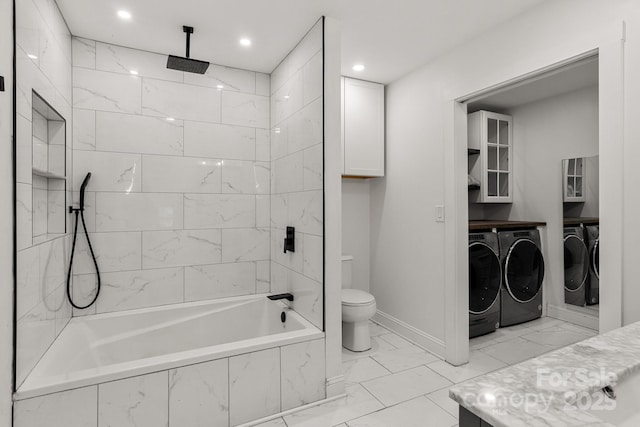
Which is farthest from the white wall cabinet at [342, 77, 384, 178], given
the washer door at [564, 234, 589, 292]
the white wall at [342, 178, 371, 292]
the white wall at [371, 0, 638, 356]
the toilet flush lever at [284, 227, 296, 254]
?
the washer door at [564, 234, 589, 292]

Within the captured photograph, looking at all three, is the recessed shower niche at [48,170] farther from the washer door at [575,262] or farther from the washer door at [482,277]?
the washer door at [575,262]

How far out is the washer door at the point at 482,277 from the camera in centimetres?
306

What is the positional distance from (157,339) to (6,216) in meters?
1.39

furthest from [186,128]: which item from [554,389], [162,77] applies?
[554,389]

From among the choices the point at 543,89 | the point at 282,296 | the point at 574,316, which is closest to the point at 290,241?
the point at 282,296

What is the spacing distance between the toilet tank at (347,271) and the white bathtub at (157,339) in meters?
0.82

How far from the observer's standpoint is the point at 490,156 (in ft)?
12.3

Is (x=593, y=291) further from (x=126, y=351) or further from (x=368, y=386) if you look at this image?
(x=126, y=351)

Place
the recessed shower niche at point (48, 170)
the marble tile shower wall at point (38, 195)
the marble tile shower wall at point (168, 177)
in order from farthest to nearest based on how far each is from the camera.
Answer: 1. the marble tile shower wall at point (168, 177)
2. the recessed shower niche at point (48, 170)
3. the marble tile shower wall at point (38, 195)

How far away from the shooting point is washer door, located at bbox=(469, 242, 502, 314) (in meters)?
3.06

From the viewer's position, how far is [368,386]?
2312mm

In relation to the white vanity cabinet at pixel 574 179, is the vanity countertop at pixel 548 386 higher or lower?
lower

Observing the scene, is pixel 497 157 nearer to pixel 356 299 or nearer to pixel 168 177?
pixel 356 299

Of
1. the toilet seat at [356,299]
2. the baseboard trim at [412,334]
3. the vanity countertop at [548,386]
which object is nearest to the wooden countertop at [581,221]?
the baseboard trim at [412,334]
